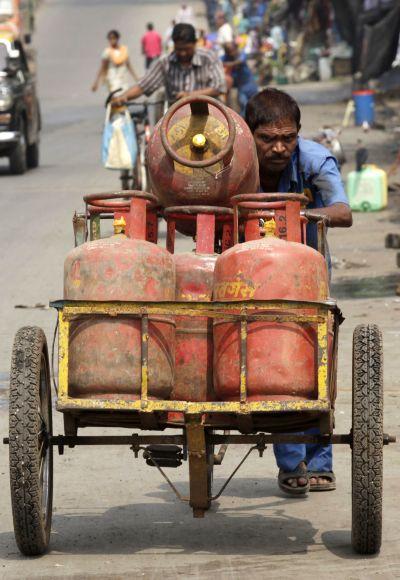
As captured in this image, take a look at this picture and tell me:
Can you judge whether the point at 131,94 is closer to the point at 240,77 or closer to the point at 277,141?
the point at 277,141

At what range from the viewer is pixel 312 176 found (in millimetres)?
6336

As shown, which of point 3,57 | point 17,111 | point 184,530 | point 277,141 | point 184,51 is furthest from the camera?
point 3,57

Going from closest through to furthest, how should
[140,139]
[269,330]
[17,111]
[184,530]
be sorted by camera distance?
[269,330]
[184,530]
[140,139]
[17,111]

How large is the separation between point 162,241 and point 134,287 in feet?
30.5

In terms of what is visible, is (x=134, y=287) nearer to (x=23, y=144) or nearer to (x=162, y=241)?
(x=162, y=241)

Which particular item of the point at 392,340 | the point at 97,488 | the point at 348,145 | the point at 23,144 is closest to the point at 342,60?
the point at 348,145

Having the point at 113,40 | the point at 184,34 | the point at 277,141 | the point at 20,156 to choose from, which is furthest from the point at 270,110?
the point at 113,40

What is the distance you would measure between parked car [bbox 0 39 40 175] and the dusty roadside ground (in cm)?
1439

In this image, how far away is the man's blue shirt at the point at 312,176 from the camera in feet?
20.7

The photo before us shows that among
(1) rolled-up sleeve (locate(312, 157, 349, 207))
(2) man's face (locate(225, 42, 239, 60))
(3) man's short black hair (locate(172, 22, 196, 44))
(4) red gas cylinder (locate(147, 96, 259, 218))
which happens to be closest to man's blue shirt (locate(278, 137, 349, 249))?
(1) rolled-up sleeve (locate(312, 157, 349, 207))

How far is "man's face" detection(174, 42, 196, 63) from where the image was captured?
46.1 feet

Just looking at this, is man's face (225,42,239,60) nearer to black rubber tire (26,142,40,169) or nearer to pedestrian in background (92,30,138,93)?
black rubber tire (26,142,40,169)

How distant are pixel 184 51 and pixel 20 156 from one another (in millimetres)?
9051

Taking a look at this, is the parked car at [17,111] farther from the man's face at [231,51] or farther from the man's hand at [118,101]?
the man's hand at [118,101]
